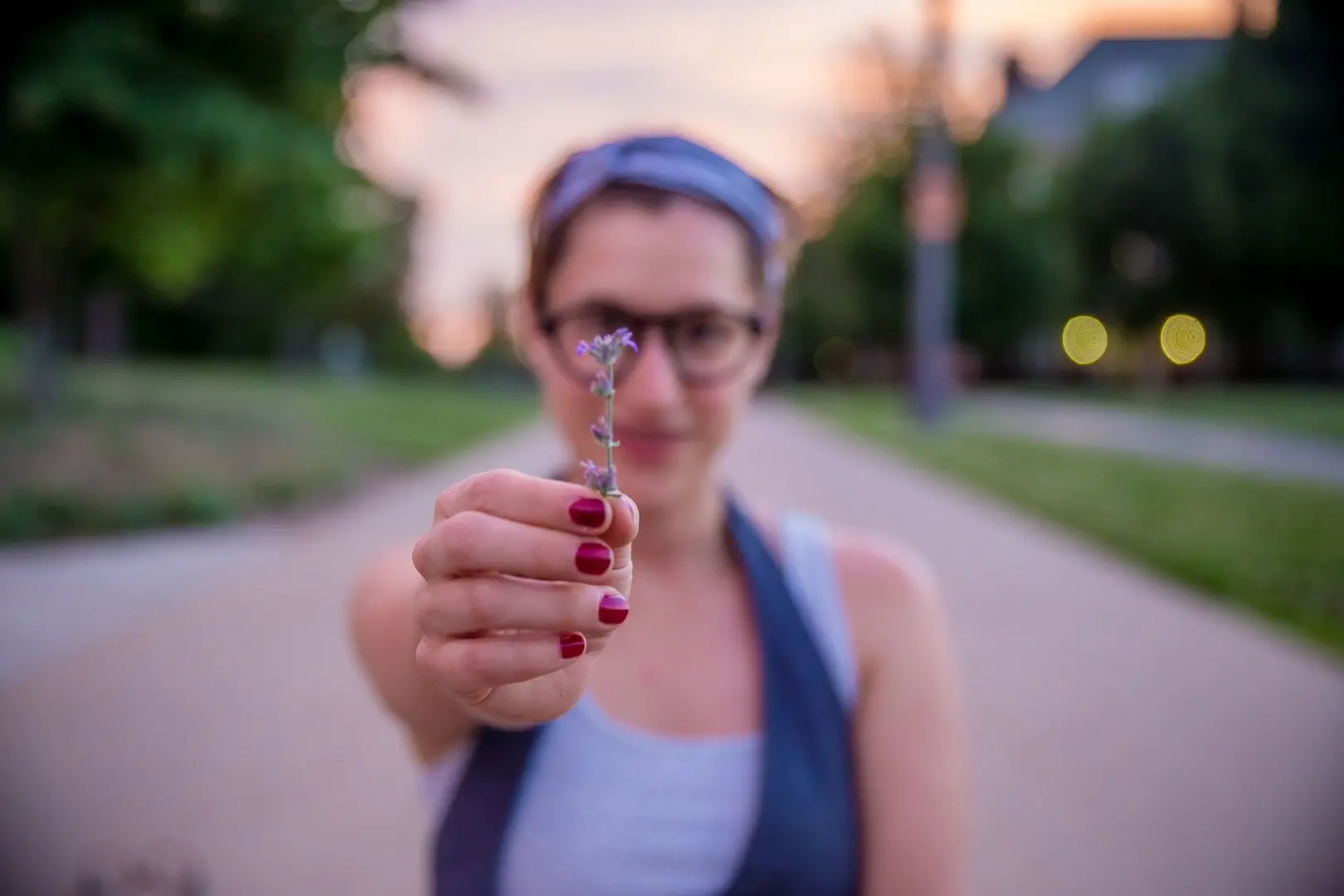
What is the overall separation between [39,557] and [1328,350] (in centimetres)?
4340

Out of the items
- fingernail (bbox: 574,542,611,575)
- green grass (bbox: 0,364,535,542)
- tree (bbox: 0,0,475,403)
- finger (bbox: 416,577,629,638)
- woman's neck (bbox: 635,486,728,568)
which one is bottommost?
green grass (bbox: 0,364,535,542)

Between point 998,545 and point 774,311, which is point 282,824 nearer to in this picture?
point 774,311

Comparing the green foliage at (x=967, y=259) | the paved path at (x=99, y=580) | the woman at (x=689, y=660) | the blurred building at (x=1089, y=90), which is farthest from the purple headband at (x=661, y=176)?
the green foliage at (x=967, y=259)

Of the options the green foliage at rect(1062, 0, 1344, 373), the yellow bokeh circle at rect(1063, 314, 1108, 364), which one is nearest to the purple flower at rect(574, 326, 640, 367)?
the green foliage at rect(1062, 0, 1344, 373)

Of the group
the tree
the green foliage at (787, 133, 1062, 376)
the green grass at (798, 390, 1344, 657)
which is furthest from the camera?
the green foliage at (787, 133, 1062, 376)

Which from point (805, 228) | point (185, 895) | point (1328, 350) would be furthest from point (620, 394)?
point (1328, 350)

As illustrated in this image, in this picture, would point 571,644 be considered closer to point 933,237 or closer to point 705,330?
Answer: point 705,330

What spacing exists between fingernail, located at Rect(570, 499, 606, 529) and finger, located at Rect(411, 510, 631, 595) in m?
0.02

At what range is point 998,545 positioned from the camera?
8.58 metres

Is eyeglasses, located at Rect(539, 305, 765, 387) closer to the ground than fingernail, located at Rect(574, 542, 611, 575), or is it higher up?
higher up

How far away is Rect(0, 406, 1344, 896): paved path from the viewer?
338cm

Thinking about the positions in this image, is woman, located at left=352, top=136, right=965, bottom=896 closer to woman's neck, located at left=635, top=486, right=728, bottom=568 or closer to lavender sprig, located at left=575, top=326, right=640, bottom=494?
woman's neck, located at left=635, top=486, right=728, bottom=568

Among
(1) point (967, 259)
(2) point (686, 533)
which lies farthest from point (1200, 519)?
(1) point (967, 259)

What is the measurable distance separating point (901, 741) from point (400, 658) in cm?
67
